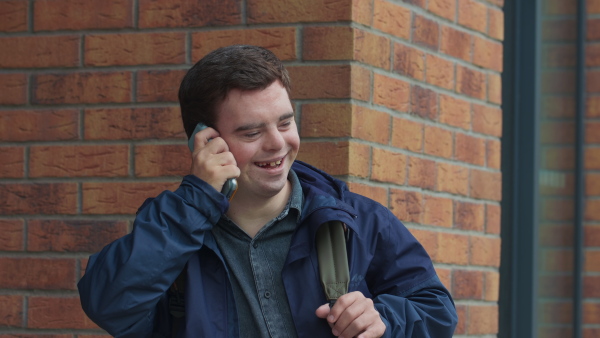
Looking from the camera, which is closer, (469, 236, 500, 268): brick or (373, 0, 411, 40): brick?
(373, 0, 411, 40): brick

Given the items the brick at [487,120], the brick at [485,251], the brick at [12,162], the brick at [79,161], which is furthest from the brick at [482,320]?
the brick at [12,162]

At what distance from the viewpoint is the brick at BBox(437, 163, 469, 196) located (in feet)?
13.5

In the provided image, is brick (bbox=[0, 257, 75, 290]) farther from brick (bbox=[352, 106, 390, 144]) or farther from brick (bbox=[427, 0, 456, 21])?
brick (bbox=[427, 0, 456, 21])

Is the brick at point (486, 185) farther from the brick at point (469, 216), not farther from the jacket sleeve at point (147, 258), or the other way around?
the jacket sleeve at point (147, 258)

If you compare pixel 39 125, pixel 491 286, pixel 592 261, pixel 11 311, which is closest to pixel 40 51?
pixel 39 125

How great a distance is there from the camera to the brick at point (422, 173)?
3963 mm

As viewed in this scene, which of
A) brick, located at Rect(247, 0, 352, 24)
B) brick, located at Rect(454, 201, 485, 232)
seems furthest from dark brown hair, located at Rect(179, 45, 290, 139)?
brick, located at Rect(454, 201, 485, 232)

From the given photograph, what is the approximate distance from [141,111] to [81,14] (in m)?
0.44

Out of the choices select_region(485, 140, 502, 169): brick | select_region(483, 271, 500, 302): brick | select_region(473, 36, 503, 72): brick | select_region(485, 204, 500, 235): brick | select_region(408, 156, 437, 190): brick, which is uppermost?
select_region(473, 36, 503, 72): brick

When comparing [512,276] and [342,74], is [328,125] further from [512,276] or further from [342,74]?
[512,276]

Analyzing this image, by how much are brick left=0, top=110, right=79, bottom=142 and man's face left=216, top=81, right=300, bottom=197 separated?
1098 millimetres

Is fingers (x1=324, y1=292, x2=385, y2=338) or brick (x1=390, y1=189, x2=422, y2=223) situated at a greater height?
brick (x1=390, y1=189, x2=422, y2=223)

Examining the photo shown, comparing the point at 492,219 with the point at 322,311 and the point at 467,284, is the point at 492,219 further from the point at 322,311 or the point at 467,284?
the point at 322,311

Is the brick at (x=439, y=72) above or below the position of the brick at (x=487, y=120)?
above
